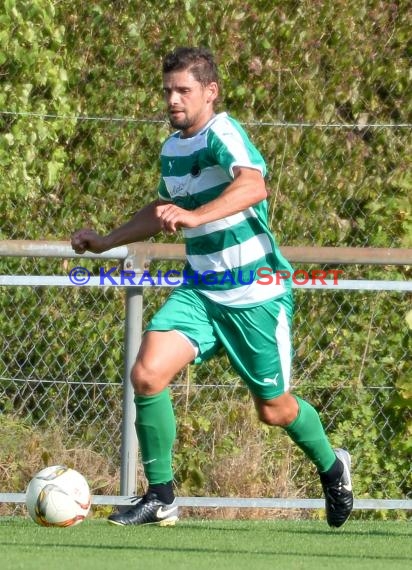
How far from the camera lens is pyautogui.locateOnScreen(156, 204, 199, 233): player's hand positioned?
16.2 feet

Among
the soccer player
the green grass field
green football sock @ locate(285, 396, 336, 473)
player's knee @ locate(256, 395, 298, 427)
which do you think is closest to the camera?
the green grass field

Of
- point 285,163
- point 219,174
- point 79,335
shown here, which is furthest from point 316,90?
point 219,174

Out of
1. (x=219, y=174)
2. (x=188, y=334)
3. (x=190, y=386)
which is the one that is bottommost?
(x=190, y=386)

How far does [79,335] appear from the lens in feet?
26.7

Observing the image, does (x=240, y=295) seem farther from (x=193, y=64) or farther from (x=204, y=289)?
(x=193, y=64)

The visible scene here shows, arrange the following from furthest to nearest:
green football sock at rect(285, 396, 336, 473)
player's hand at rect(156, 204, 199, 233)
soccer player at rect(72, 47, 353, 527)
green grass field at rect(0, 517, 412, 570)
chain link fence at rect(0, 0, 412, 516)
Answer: chain link fence at rect(0, 0, 412, 516) < green football sock at rect(285, 396, 336, 473) < soccer player at rect(72, 47, 353, 527) < player's hand at rect(156, 204, 199, 233) < green grass field at rect(0, 517, 412, 570)

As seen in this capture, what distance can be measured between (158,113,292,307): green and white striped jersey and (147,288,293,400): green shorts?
0.05 meters

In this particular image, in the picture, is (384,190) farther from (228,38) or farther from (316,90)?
(228,38)

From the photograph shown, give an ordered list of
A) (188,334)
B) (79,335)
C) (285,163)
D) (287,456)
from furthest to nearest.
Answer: (285,163) < (79,335) < (287,456) < (188,334)

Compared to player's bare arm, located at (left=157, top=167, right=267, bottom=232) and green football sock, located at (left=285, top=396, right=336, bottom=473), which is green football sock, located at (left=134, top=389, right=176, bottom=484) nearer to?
green football sock, located at (left=285, top=396, right=336, bottom=473)

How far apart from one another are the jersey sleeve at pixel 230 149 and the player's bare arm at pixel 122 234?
0.39 metres

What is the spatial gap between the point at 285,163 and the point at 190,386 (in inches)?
68.4

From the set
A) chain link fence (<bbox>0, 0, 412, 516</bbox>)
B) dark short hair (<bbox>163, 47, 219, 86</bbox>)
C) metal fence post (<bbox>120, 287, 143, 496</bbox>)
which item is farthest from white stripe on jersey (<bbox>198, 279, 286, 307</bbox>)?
chain link fence (<bbox>0, 0, 412, 516</bbox>)

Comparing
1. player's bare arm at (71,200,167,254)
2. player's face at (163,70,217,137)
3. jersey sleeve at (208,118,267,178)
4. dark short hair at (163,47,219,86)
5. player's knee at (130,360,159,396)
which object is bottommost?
player's knee at (130,360,159,396)
